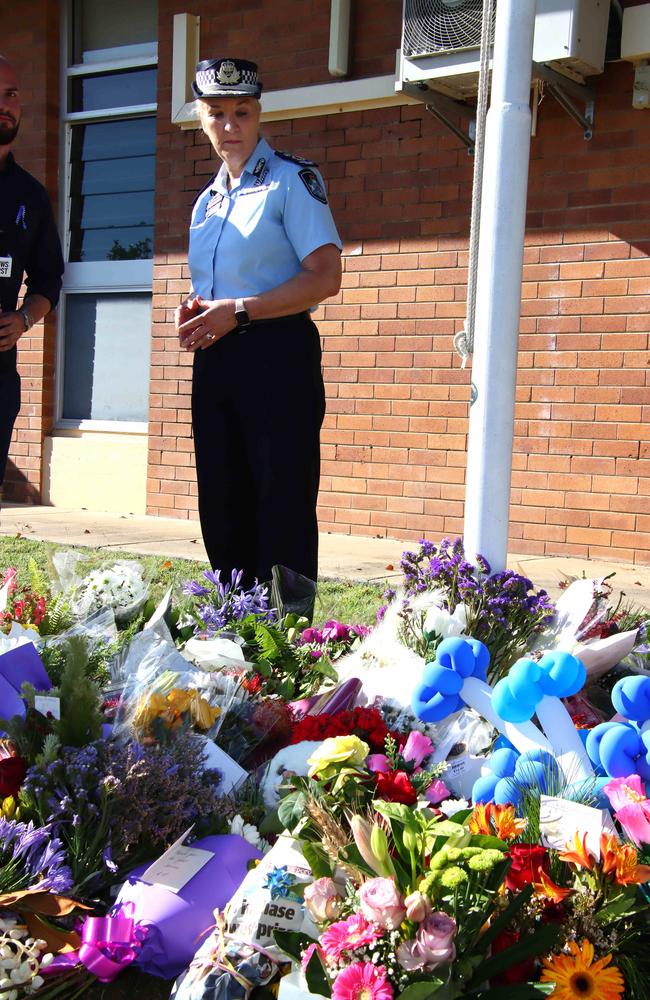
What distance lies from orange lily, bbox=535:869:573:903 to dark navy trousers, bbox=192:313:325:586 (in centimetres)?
183

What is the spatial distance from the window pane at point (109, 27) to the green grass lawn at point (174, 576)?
3.89 m

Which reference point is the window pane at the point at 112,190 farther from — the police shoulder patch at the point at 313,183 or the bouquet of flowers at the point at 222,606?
the bouquet of flowers at the point at 222,606

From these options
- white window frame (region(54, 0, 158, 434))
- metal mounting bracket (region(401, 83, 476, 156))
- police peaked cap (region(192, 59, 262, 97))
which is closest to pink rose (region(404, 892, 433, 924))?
police peaked cap (region(192, 59, 262, 97))

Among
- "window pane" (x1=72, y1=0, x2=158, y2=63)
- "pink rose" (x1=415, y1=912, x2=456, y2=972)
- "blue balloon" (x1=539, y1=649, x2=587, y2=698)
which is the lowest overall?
"pink rose" (x1=415, y1=912, x2=456, y2=972)

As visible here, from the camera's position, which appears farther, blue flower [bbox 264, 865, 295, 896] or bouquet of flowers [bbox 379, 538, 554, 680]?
bouquet of flowers [bbox 379, 538, 554, 680]

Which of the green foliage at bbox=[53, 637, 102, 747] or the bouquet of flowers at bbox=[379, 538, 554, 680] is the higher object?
the bouquet of flowers at bbox=[379, 538, 554, 680]

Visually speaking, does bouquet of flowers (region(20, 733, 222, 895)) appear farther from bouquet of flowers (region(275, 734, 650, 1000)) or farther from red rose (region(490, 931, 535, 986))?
red rose (region(490, 931, 535, 986))

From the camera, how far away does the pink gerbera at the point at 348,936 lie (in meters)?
1.34

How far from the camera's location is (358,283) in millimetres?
6656

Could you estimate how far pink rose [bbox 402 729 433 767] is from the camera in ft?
6.48

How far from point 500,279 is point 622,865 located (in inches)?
59.9

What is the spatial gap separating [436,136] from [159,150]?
2141 mm

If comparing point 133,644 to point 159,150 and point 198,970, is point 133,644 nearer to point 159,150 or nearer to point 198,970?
point 198,970

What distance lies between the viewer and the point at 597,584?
2455 millimetres
